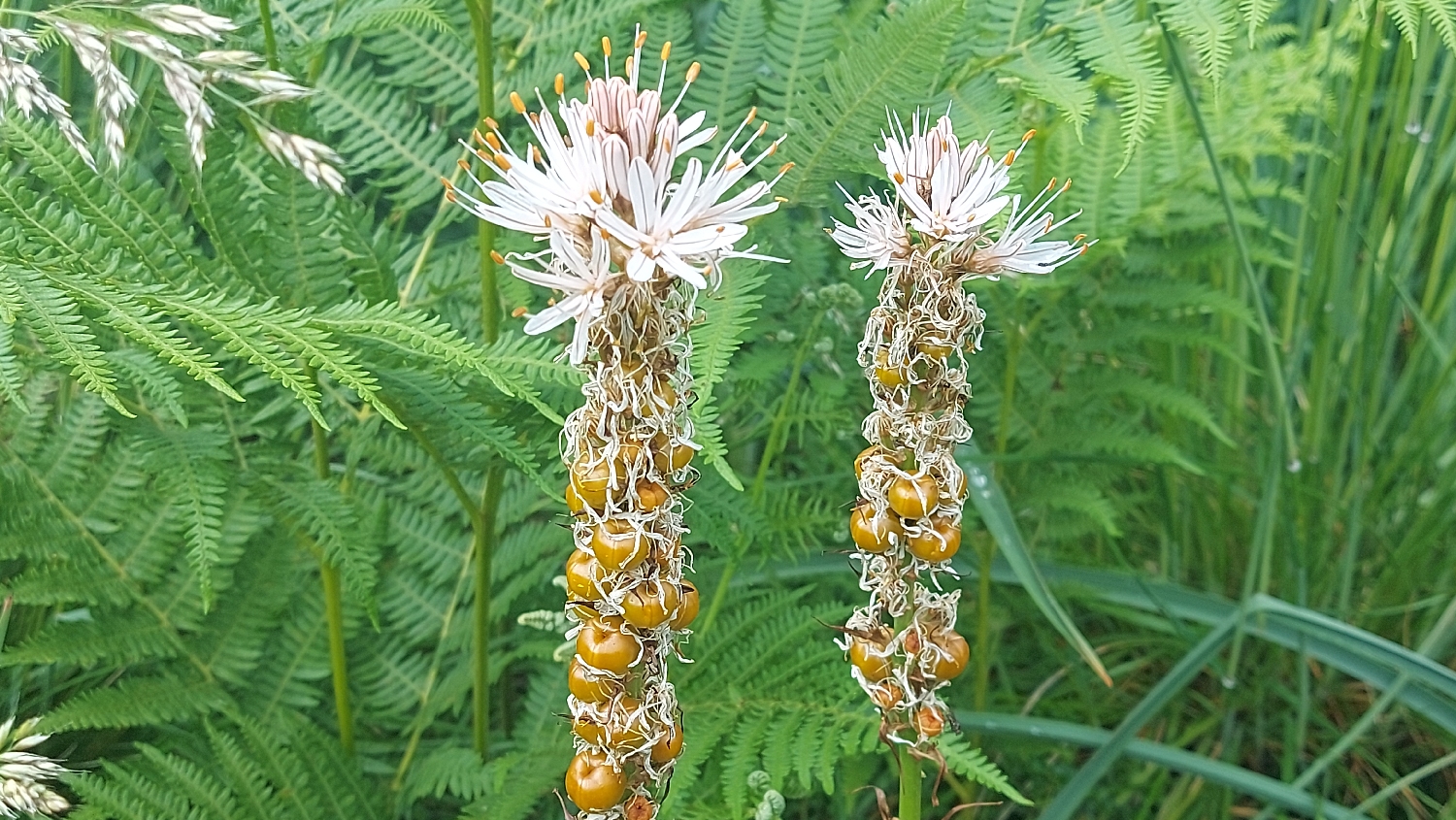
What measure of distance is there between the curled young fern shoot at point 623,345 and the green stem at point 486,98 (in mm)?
656

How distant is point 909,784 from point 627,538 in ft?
1.01

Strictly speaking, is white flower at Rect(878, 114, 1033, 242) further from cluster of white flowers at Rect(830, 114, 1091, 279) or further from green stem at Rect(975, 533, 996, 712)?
green stem at Rect(975, 533, 996, 712)

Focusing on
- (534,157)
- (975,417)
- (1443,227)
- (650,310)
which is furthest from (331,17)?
(1443,227)

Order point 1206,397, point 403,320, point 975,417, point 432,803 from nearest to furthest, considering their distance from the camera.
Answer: point 403,320 → point 432,803 → point 975,417 → point 1206,397

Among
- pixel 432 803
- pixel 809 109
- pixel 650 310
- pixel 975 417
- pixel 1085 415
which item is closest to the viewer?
pixel 650 310

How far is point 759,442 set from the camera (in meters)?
2.16

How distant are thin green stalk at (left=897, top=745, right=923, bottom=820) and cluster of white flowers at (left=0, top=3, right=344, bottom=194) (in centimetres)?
70

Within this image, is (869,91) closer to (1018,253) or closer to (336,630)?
(1018,253)

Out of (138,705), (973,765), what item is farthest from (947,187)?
(138,705)

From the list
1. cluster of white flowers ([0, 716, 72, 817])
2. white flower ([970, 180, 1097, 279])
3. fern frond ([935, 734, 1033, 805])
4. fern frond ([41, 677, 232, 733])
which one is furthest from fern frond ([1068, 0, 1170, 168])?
fern frond ([41, 677, 232, 733])

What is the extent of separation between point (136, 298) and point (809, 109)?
2.54ft

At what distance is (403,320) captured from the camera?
107cm

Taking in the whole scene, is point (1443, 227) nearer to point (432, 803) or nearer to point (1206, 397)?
point (1206, 397)

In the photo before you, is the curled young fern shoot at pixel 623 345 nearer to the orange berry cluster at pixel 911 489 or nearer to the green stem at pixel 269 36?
the orange berry cluster at pixel 911 489
